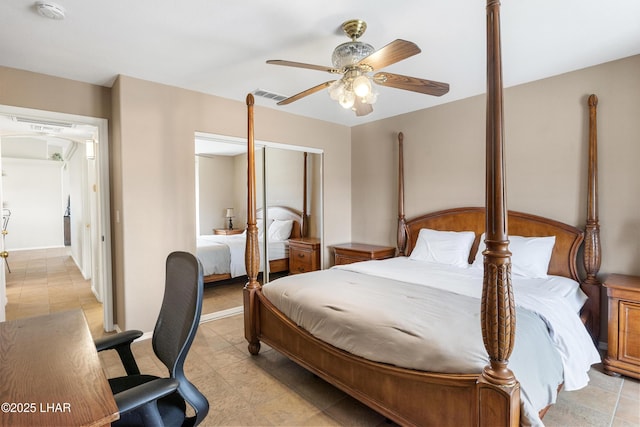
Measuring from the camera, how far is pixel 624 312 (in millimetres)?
2393

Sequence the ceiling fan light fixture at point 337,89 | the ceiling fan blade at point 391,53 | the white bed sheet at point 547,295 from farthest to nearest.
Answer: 1. the ceiling fan light fixture at point 337,89
2. the white bed sheet at point 547,295
3. the ceiling fan blade at point 391,53

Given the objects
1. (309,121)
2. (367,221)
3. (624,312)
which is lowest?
(624,312)

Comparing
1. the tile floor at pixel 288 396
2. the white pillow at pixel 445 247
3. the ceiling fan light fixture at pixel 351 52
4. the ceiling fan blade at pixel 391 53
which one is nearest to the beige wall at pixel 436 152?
the white pillow at pixel 445 247

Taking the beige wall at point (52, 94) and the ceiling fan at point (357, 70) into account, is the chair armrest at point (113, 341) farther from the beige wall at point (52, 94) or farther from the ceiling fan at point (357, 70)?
the beige wall at point (52, 94)

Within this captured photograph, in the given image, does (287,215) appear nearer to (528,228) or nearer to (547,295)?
(528,228)

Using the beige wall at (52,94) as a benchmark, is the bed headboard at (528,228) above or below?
below

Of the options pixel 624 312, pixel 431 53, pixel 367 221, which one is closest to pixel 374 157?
pixel 367 221

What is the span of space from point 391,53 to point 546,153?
7.33 ft

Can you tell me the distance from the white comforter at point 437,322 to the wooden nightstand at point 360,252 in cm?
134

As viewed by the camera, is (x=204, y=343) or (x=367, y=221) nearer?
(x=204, y=343)

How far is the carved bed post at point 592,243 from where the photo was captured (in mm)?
2793

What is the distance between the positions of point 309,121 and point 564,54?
289 cm

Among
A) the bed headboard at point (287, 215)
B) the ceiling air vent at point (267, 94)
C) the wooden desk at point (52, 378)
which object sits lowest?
the wooden desk at point (52, 378)

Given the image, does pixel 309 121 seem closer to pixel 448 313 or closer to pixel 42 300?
→ pixel 448 313
